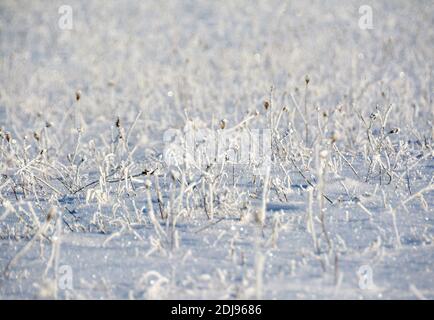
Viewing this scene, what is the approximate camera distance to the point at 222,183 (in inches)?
138

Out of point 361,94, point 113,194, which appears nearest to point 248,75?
point 361,94

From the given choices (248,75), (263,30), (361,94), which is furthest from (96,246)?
(263,30)

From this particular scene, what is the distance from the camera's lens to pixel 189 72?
772 centimetres

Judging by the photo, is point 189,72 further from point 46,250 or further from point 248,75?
point 46,250

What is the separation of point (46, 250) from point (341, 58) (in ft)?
21.7

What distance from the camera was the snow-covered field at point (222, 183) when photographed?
2.27 meters

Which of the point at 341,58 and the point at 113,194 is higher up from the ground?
the point at 341,58

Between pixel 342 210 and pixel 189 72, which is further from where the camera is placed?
pixel 189 72

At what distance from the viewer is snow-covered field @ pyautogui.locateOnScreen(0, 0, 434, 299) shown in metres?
2.27

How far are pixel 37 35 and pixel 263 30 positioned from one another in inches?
191

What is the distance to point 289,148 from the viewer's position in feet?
13.2
